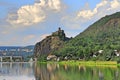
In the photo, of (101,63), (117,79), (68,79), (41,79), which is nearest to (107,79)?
(117,79)

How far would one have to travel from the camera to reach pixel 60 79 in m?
91.1

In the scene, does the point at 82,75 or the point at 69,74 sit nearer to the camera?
the point at 82,75

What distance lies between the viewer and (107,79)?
8325 centimetres

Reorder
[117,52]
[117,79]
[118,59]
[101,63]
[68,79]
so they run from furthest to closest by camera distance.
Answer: [117,52] → [101,63] → [118,59] → [68,79] → [117,79]

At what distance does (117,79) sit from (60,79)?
1427cm

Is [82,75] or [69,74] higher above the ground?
[69,74]

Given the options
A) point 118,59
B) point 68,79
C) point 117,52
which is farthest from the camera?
point 117,52

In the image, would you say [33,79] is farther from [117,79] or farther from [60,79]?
[117,79]

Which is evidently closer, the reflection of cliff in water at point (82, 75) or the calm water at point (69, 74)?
the reflection of cliff in water at point (82, 75)

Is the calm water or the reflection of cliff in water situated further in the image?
the calm water

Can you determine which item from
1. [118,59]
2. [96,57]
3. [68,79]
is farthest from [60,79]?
[96,57]

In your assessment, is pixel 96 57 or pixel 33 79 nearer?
pixel 33 79

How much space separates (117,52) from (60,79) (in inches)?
3931

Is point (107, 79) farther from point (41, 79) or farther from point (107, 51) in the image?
point (107, 51)
